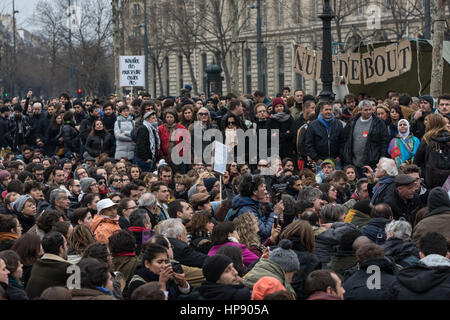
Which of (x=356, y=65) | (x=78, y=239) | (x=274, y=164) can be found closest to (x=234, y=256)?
(x=78, y=239)

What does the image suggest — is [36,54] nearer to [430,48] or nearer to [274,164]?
[430,48]

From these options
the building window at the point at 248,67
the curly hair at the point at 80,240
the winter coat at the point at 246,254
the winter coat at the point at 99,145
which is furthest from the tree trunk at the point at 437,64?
the building window at the point at 248,67

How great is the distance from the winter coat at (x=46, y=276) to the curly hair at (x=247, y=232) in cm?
189

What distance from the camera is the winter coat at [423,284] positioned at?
5.56 metres

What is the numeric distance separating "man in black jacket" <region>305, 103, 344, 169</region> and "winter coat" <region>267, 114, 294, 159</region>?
85 cm

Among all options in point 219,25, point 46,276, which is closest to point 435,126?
point 46,276

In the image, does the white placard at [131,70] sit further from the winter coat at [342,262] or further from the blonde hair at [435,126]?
the winter coat at [342,262]

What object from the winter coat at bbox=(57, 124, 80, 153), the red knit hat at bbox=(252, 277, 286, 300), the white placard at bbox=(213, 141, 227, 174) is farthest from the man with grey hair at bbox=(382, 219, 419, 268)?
the winter coat at bbox=(57, 124, 80, 153)

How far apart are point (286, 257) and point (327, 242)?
1074 mm

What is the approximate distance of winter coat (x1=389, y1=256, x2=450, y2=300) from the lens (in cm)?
556

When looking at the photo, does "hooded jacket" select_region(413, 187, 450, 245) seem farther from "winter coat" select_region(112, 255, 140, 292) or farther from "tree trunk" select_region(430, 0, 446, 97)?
"tree trunk" select_region(430, 0, 446, 97)

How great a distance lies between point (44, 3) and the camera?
187 feet

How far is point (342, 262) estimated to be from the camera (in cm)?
699

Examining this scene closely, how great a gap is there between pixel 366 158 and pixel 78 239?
19.7 ft
